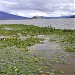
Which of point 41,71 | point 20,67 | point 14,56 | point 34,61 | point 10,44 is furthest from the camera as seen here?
point 10,44

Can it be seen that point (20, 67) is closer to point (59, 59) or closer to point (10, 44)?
point (59, 59)

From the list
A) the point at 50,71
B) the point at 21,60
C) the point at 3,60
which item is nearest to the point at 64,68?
the point at 50,71

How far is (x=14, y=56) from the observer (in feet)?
50.9

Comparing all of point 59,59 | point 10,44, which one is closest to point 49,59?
point 59,59

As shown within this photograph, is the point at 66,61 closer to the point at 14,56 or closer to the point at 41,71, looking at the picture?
the point at 41,71

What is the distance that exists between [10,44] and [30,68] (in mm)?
9283

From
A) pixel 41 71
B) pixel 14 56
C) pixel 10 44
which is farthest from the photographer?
pixel 10 44

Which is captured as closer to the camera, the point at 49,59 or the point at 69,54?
the point at 49,59

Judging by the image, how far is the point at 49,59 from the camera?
1454 centimetres

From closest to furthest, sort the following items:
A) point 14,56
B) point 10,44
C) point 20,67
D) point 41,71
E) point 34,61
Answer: point 41,71 < point 20,67 < point 34,61 < point 14,56 < point 10,44

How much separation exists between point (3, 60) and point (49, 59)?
340 centimetres

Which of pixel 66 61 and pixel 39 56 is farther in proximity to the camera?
pixel 39 56

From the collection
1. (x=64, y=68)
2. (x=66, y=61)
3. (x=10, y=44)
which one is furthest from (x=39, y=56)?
(x=10, y=44)

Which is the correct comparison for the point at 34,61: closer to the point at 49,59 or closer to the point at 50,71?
the point at 49,59
